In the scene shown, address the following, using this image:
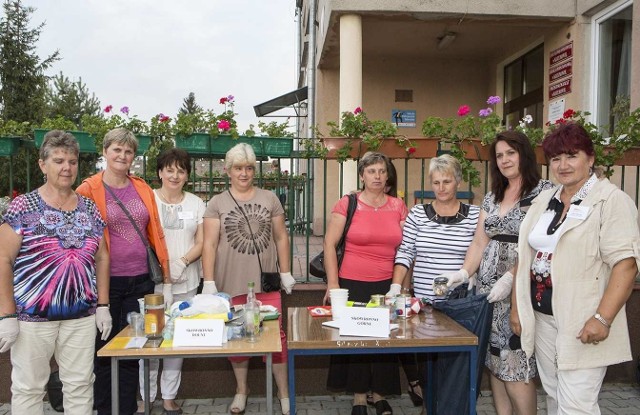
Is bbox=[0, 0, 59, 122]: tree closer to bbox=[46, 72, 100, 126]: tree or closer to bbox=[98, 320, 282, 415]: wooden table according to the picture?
bbox=[46, 72, 100, 126]: tree

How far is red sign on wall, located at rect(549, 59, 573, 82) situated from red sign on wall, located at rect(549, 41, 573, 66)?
78 millimetres

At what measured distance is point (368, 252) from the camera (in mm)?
3695

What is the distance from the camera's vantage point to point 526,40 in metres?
8.68

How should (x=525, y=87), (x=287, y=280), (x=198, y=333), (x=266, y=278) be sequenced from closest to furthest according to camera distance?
1. (x=198, y=333)
2. (x=266, y=278)
3. (x=287, y=280)
4. (x=525, y=87)

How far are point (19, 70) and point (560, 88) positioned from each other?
1970cm

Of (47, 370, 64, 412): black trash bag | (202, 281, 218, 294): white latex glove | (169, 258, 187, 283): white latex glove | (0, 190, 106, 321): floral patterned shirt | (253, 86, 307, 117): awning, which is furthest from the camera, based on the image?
(253, 86, 307, 117): awning

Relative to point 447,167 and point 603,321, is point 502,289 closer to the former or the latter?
point 603,321

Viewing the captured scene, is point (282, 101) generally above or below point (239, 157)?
above

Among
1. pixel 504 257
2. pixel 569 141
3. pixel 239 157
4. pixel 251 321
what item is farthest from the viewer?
pixel 239 157

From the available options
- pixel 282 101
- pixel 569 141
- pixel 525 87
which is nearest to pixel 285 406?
pixel 569 141

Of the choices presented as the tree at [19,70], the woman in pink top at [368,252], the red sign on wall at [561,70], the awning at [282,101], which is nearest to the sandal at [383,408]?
the woman in pink top at [368,252]

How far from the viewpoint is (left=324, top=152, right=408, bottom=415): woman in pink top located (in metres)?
3.66

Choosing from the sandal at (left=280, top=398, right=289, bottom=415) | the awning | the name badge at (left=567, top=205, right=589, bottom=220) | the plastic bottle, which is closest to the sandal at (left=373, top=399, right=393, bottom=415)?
the sandal at (left=280, top=398, right=289, bottom=415)

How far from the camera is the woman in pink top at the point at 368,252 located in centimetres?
366
